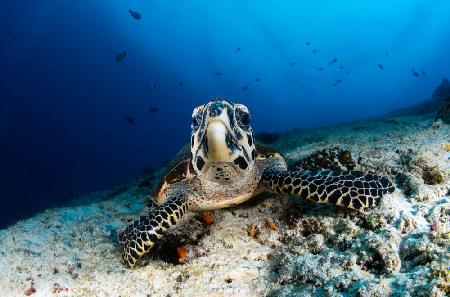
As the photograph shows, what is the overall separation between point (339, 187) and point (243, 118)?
150cm

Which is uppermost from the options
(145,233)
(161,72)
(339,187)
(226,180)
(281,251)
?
(161,72)

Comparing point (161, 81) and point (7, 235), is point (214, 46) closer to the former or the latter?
point (161, 81)

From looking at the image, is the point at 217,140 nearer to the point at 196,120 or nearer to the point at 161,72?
the point at 196,120

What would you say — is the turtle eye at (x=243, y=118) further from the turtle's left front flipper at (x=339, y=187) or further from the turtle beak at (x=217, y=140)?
the turtle's left front flipper at (x=339, y=187)

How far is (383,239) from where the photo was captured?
3002 mm

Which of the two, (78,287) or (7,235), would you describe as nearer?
(78,287)

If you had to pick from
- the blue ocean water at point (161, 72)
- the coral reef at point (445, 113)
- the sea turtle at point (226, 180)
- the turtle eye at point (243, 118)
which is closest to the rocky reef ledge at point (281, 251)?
the sea turtle at point (226, 180)

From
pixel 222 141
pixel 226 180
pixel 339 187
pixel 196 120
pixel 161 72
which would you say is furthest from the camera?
pixel 161 72

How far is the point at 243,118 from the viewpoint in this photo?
13.6 feet

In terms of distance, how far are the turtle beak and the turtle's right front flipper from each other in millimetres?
1026

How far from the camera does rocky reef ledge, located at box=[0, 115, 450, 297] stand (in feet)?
8.89

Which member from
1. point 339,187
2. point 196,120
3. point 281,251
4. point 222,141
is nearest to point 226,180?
point 222,141

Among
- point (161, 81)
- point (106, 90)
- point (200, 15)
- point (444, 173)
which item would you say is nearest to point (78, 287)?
point (444, 173)

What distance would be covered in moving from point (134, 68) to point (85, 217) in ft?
300
